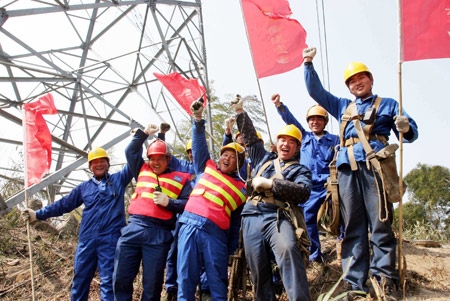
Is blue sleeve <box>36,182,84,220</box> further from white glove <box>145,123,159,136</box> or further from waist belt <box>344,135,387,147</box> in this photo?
waist belt <box>344,135,387,147</box>

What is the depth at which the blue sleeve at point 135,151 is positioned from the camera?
16.7 ft

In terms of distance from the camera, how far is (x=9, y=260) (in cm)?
677

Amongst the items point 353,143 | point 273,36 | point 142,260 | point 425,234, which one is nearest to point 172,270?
point 142,260

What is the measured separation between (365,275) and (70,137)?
7.11 meters

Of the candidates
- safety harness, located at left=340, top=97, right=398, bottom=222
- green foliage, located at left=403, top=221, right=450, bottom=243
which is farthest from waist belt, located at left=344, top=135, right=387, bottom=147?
green foliage, located at left=403, top=221, right=450, bottom=243

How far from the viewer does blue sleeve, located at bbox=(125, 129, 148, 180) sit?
509 centimetres

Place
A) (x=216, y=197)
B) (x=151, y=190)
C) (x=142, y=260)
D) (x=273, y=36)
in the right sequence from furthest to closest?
(x=273, y=36) < (x=151, y=190) < (x=142, y=260) < (x=216, y=197)

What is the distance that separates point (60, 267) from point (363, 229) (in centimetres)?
448

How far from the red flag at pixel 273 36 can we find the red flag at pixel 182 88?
7.03ft

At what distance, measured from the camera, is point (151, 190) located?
4.92 meters

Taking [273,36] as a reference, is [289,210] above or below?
below

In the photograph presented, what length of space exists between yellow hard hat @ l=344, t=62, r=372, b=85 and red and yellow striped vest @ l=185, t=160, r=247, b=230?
4.71 ft

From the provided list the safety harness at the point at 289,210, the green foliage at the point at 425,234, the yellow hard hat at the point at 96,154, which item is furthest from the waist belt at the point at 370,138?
the green foliage at the point at 425,234

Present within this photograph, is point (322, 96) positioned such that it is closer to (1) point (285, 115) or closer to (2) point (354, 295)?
(1) point (285, 115)
